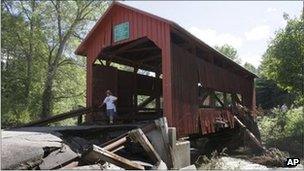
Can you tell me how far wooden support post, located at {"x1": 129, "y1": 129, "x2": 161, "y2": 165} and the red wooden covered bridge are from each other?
245 centimetres

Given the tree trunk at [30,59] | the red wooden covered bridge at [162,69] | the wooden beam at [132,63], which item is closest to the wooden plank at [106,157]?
the red wooden covered bridge at [162,69]

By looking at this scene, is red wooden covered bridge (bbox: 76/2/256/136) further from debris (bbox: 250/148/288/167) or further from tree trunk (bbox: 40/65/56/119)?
tree trunk (bbox: 40/65/56/119)

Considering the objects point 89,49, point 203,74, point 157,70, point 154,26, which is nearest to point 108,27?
point 89,49

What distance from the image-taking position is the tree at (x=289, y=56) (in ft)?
82.3

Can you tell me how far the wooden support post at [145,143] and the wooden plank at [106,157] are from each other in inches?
45.2

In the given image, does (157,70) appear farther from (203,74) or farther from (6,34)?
(6,34)

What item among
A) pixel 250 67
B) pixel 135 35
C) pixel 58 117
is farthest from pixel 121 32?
pixel 250 67

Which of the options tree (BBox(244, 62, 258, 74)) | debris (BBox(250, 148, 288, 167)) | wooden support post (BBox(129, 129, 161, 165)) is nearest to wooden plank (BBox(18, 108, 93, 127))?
wooden support post (BBox(129, 129, 161, 165))

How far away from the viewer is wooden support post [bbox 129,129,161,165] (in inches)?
439

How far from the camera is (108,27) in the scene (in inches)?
675

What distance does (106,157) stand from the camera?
9.85 meters

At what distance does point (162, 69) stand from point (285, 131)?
49.7 ft

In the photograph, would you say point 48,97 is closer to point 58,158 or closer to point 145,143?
point 145,143

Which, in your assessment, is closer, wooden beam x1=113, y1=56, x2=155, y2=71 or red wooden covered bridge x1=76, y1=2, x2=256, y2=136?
red wooden covered bridge x1=76, y1=2, x2=256, y2=136
